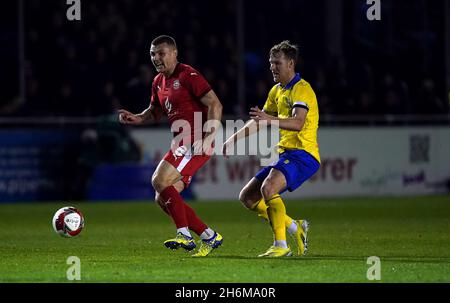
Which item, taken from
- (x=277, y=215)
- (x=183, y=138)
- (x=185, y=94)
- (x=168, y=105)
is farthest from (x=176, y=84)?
(x=277, y=215)

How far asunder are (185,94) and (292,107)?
3.82ft

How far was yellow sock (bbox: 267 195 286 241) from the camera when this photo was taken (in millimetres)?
11438

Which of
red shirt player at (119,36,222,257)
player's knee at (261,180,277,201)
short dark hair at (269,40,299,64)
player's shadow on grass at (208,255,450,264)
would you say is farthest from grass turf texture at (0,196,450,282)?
short dark hair at (269,40,299,64)

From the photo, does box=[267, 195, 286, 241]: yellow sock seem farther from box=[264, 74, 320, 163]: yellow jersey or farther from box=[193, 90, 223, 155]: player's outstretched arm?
box=[193, 90, 223, 155]: player's outstretched arm

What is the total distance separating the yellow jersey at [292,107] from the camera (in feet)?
38.1

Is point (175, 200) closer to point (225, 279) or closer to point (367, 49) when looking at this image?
point (225, 279)

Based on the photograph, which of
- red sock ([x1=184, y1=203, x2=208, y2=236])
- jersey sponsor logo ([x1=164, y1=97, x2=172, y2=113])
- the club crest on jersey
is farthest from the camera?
jersey sponsor logo ([x1=164, y1=97, x2=172, y2=113])

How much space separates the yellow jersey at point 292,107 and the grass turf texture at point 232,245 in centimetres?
115

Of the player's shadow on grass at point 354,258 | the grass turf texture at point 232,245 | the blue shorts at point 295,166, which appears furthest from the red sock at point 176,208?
the blue shorts at point 295,166

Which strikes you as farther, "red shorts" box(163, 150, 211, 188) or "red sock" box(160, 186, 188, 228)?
"red shorts" box(163, 150, 211, 188)

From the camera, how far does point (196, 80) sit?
11.8 meters

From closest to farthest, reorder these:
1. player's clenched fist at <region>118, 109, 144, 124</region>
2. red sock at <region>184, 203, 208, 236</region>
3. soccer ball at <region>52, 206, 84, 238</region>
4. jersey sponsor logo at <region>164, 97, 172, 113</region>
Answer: red sock at <region>184, 203, 208, 236</region>
jersey sponsor logo at <region>164, 97, 172, 113</region>
player's clenched fist at <region>118, 109, 144, 124</region>
soccer ball at <region>52, 206, 84, 238</region>

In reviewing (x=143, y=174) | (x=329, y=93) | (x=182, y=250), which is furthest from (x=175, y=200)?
(x=329, y=93)

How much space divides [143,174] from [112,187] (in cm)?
69
